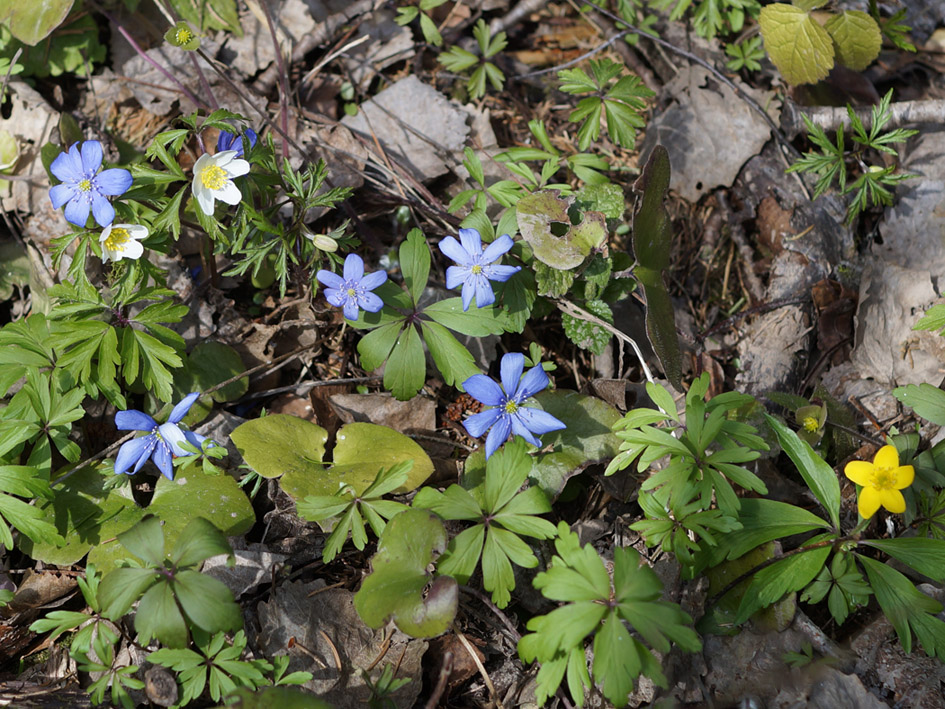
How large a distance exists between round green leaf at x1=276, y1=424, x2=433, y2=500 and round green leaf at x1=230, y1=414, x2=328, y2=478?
31 millimetres

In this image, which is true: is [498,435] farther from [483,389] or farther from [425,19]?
[425,19]

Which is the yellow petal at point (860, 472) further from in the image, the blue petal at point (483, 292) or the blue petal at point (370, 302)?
the blue petal at point (370, 302)

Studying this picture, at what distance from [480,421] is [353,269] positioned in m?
0.76

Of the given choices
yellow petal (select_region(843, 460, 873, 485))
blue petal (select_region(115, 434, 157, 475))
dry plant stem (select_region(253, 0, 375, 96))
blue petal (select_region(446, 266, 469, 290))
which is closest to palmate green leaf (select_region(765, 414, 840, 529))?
yellow petal (select_region(843, 460, 873, 485))

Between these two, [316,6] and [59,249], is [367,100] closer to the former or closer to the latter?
[316,6]

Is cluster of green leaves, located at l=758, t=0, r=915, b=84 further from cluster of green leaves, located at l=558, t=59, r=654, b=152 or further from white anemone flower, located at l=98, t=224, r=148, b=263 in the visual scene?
white anemone flower, located at l=98, t=224, r=148, b=263

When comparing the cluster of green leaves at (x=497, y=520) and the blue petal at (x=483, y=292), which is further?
the blue petal at (x=483, y=292)

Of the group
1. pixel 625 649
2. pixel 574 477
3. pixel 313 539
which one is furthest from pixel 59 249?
pixel 625 649

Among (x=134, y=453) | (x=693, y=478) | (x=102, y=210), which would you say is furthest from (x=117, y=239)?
(x=693, y=478)

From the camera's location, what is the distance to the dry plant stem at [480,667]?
7.89 feet

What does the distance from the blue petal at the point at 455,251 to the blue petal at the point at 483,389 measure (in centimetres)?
48

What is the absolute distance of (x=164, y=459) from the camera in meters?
2.54

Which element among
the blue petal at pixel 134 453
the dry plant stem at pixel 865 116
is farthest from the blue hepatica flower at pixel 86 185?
the dry plant stem at pixel 865 116

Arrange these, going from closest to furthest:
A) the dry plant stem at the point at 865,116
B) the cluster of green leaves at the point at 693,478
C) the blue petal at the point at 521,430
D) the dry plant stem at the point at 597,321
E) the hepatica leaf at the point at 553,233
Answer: the cluster of green leaves at the point at 693,478 → the blue petal at the point at 521,430 → the hepatica leaf at the point at 553,233 → the dry plant stem at the point at 597,321 → the dry plant stem at the point at 865,116
